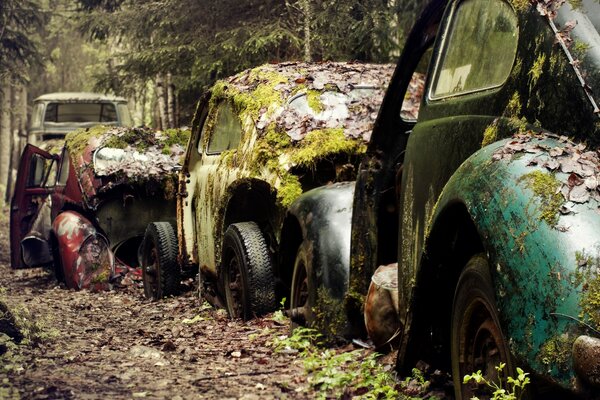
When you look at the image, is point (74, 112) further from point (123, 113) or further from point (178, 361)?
point (178, 361)

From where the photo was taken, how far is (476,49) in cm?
453

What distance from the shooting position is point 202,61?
52.2 ft

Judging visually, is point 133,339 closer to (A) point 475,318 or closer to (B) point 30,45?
(A) point 475,318

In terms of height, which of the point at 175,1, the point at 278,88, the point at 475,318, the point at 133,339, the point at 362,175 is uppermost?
the point at 175,1

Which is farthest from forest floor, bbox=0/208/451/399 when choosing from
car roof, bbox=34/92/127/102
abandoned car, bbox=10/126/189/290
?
car roof, bbox=34/92/127/102

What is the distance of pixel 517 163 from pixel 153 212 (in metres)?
9.32

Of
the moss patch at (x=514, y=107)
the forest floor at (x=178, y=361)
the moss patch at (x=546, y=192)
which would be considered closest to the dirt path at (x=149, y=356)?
the forest floor at (x=178, y=361)

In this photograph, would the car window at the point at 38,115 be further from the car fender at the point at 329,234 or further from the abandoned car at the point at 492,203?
the abandoned car at the point at 492,203

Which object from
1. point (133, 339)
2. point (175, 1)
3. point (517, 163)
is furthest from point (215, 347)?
point (175, 1)

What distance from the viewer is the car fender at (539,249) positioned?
10.1ft

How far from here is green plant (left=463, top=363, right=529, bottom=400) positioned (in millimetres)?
3344

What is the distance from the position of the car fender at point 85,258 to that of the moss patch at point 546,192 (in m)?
Answer: 8.75

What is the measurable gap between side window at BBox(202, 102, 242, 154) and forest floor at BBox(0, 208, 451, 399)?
1.61 metres

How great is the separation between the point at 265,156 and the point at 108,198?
5046mm
